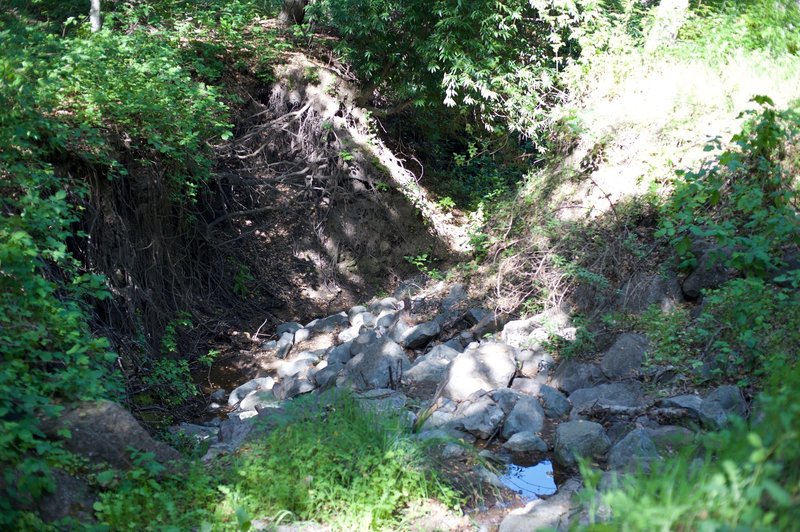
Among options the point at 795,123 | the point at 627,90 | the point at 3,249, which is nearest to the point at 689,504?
the point at 3,249

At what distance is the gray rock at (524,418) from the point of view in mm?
5043

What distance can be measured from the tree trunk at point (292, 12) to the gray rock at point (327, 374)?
5972 millimetres

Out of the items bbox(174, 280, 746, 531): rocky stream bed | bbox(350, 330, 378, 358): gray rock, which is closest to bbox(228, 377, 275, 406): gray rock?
bbox(174, 280, 746, 531): rocky stream bed

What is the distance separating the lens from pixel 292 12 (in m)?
10.4

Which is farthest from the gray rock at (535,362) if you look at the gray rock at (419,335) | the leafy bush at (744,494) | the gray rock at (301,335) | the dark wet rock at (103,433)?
the leafy bush at (744,494)

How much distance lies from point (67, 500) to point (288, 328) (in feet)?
17.1

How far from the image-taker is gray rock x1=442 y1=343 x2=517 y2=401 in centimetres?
570

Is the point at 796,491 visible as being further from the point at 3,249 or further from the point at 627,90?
Result: the point at 627,90

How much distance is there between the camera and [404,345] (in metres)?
7.23

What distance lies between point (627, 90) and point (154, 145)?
5212 millimetres

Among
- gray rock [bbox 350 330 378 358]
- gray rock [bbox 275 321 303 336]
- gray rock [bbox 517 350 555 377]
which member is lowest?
gray rock [bbox 275 321 303 336]

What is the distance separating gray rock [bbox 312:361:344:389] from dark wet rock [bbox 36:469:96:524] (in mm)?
3086

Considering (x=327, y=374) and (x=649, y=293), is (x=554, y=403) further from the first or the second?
(x=327, y=374)

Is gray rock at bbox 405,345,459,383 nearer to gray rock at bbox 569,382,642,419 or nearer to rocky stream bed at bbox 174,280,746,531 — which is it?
rocky stream bed at bbox 174,280,746,531
